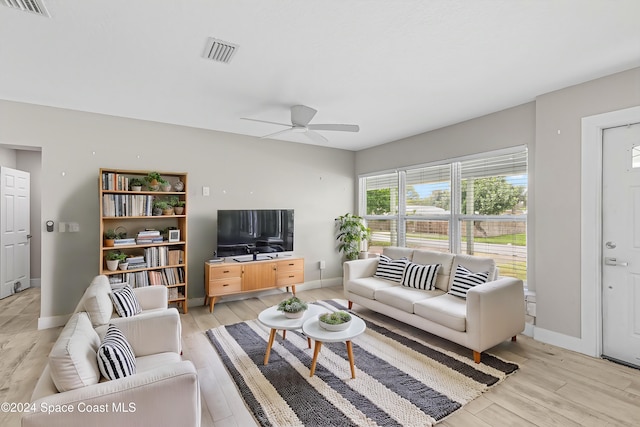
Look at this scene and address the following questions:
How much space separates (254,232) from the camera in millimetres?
4695

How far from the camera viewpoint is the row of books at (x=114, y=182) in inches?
145

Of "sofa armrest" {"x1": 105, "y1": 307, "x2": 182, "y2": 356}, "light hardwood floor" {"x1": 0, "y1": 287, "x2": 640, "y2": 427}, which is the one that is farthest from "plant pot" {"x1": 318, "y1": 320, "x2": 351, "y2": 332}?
"sofa armrest" {"x1": 105, "y1": 307, "x2": 182, "y2": 356}

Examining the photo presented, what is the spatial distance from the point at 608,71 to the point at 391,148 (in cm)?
293

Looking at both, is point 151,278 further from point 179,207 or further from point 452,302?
point 452,302

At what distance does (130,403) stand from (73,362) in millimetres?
329

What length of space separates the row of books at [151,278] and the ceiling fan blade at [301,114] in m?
2.50

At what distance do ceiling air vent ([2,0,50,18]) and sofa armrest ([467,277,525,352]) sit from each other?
12.2ft

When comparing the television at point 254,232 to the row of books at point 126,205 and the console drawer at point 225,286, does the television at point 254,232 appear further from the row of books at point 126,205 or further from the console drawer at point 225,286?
the row of books at point 126,205

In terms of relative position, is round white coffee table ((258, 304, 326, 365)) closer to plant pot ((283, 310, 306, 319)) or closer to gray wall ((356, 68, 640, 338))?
plant pot ((283, 310, 306, 319))

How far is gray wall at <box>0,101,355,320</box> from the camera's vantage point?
3.66 m

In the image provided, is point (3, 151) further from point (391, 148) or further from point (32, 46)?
point (391, 148)

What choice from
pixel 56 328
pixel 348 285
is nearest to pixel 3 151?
pixel 56 328

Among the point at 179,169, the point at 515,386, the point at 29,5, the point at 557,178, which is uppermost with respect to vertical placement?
the point at 29,5

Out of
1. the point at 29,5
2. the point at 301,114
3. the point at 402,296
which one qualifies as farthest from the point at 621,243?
the point at 29,5
